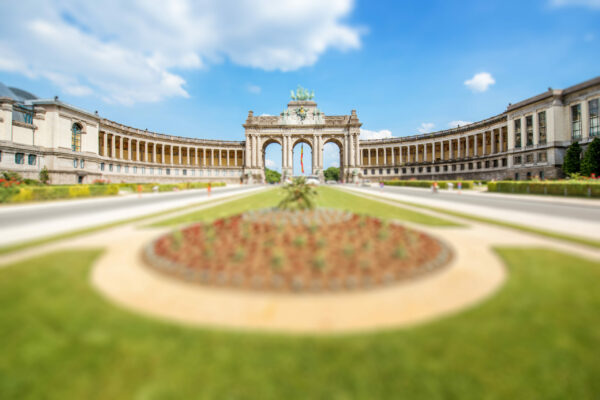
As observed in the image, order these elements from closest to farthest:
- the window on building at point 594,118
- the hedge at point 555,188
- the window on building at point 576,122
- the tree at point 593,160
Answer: the hedge at point 555,188
the tree at point 593,160
the window on building at point 594,118
the window on building at point 576,122

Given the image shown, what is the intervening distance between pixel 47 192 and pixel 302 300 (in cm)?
2841

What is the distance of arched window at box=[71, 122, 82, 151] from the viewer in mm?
49906

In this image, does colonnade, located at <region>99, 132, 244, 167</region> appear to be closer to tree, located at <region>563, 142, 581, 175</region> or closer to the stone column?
the stone column

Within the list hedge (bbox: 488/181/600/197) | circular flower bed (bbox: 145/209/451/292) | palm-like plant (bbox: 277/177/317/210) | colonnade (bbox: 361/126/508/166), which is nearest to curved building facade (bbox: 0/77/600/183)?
colonnade (bbox: 361/126/508/166)

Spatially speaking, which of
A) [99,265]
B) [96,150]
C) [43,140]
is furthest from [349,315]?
[96,150]

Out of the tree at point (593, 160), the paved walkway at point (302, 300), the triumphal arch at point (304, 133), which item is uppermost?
the triumphal arch at point (304, 133)

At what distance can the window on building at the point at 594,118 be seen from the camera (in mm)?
42062

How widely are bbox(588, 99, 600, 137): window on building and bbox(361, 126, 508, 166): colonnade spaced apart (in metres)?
18.2

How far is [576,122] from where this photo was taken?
149 ft

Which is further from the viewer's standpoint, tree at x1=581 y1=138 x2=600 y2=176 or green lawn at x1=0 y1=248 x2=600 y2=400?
tree at x1=581 y1=138 x2=600 y2=176

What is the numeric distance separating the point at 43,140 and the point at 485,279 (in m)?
66.2

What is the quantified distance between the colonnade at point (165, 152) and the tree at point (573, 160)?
276 feet

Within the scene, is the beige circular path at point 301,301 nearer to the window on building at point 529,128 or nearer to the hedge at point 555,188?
the hedge at point 555,188

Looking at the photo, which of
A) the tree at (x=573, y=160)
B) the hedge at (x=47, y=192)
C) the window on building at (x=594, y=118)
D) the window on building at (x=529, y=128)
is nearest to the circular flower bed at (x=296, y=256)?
the hedge at (x=47, y=192)
